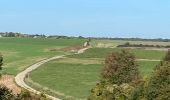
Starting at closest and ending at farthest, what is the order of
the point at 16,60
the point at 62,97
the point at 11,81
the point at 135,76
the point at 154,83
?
1. the point at 154,83
2. the point at 135,76
3. the point at 62,97
4. the point at 11,81
5. the point at 16,60

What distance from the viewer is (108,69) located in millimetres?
49594

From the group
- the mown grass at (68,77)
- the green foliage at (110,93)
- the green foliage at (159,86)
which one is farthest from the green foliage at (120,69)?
the green foliage at (159,86)

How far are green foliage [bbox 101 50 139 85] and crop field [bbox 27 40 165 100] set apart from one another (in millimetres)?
6326

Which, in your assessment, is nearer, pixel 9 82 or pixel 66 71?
pixel 9 82

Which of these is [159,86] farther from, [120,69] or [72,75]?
[72,75]

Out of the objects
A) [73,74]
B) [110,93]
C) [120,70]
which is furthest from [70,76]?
[110,93]

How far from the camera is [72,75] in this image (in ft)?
255

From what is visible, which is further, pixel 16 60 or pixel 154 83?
pixel 16 60

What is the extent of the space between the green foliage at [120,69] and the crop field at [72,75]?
6326 mm

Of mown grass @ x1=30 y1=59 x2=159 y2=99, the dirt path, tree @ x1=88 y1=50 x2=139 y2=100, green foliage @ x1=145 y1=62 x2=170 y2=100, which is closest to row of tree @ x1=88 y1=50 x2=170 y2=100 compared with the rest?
green foliage @ x1=145 y1=62 x2=170 y2=100

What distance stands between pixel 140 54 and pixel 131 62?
2699 inches

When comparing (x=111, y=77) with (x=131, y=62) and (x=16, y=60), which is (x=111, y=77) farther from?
(x=16, y=60)

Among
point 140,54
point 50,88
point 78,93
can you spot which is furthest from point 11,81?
point 140,54

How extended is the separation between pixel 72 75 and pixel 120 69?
2899cm
